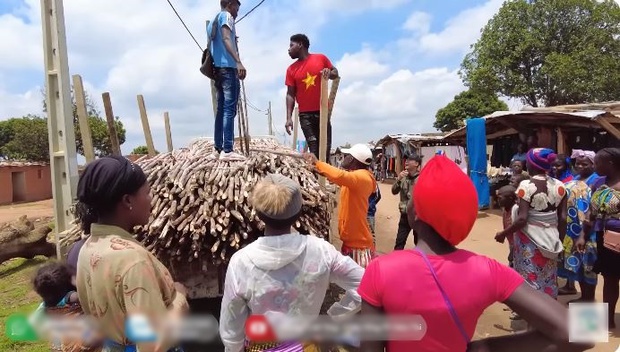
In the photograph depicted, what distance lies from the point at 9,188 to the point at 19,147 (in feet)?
30.9

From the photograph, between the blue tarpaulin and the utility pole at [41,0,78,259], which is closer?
the utility pole at [41,0,78,259]

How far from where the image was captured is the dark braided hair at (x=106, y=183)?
1567 millimetres

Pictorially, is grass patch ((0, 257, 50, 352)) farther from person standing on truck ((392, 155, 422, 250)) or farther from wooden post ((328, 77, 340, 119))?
person standing on truck ((392, 155, 422, 250))

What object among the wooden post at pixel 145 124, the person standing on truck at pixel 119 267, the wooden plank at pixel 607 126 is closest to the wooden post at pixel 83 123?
the wooden post at pixel 145 124

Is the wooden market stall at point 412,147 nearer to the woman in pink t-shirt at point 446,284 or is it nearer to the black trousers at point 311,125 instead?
the black trousers at point 311,125

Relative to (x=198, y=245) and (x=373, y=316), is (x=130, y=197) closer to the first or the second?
(x=373, y=316)

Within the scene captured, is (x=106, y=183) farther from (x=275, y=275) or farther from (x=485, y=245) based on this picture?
(x=485, y=245)

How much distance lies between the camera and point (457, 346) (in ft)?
4.66

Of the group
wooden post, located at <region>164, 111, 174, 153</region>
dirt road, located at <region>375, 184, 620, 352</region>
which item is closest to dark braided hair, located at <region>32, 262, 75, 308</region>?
dirt road, located at <region>375, 184, 620, 352</region>

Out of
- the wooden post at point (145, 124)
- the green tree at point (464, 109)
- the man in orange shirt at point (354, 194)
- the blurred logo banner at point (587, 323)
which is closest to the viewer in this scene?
the blurred logo banner at point (587, 323)

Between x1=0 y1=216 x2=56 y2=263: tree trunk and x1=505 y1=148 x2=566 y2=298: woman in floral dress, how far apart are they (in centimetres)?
850

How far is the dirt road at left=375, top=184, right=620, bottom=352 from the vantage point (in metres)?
4.88

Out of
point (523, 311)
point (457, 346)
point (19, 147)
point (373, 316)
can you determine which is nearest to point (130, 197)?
point (373, 316)

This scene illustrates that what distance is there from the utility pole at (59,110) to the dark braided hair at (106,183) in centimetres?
346
